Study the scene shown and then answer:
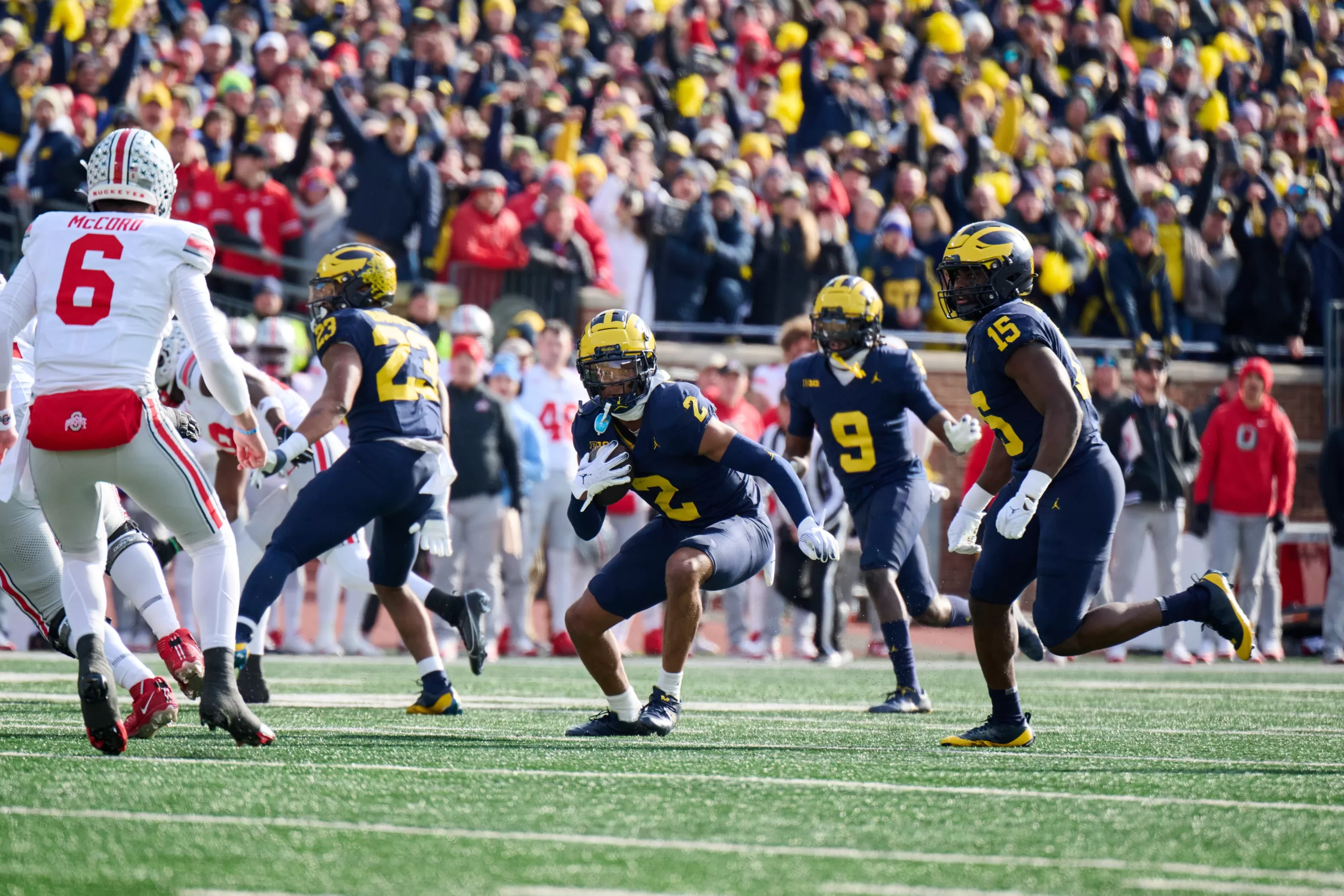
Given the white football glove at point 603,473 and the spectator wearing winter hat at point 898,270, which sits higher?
the spectator wearing winter hat at point 898,270

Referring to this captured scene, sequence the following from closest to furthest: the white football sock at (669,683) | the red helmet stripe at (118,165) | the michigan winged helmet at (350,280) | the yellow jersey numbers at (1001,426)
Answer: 1. the red helmet stripe at (118,165)
2. the yellow jersey numbers at (1001,426)
3. the white football sock at (669,683)
4. the michigan winged helmet at (350,280)

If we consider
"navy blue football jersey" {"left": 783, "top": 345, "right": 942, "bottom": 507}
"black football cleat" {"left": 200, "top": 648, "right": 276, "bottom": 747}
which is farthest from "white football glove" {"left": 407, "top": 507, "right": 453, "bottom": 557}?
"black football cleat" {"left": 200, "top": 648, "right": 276, "bottom": 747}

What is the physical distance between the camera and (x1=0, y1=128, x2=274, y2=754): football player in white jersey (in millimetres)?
5480

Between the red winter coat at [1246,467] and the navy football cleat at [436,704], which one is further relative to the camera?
the red winter coat at [1246,467]

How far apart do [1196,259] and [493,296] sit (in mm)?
6388

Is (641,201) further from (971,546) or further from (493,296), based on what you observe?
(971,546)

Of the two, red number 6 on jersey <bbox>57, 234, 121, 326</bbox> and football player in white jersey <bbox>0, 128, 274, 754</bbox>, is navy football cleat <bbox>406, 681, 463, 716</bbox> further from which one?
red number 6 on jersey <bbox>57, 234, 121, 326</bbox>

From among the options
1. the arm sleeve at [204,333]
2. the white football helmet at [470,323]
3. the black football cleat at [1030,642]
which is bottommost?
the black football cleat at [1030,642]

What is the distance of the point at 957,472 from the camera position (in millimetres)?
15766

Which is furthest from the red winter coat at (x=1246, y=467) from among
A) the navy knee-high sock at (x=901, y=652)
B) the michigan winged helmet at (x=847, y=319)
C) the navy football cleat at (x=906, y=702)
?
the navy football cleat at (x=906, y=702)

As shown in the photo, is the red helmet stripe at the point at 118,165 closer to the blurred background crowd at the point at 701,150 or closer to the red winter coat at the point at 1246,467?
the blurred background crowd at the point at 701,150

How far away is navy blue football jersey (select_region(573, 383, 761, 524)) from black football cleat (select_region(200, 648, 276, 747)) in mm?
1657

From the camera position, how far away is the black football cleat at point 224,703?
5547 mm

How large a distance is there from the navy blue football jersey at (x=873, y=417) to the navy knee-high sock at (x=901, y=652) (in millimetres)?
Answer: 678
